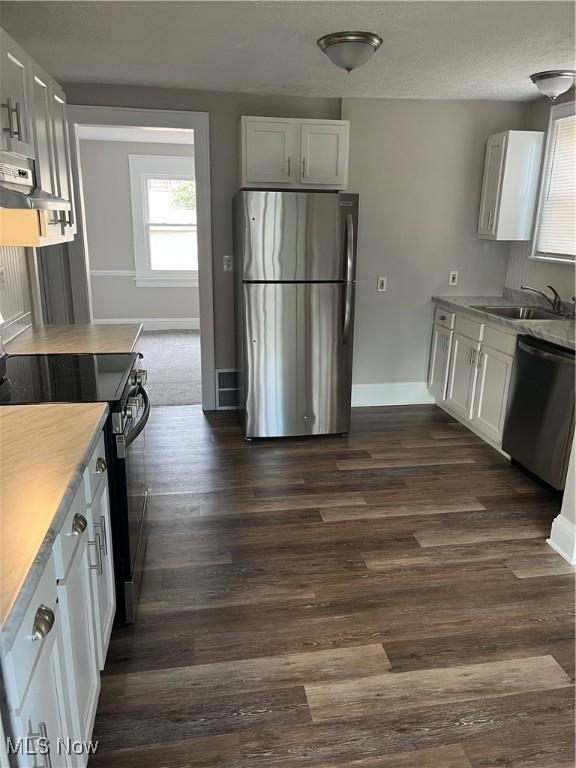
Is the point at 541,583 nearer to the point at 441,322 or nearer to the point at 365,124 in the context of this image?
the point at 441,322

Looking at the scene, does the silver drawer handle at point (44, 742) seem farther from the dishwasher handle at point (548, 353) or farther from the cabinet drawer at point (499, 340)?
the cabinet drawer at point (499, 340)

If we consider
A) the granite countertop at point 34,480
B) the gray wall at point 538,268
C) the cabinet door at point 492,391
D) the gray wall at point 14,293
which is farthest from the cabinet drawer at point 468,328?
the gray wall at point 14,293

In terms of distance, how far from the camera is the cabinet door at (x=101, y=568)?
1666 millimetres

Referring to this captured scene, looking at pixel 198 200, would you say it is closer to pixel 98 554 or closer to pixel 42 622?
pixel 98 554

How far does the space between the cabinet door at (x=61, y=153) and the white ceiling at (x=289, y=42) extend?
0.29 meters

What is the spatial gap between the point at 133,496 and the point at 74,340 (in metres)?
1.10

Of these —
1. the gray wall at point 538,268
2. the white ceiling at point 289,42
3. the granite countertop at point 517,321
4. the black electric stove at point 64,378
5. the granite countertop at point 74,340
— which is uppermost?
the white ceiling at point 289,42

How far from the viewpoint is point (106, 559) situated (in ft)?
6.28

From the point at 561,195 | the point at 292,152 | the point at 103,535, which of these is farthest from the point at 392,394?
the point at 103,535

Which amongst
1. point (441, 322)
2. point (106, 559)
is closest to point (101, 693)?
point (106, 559)

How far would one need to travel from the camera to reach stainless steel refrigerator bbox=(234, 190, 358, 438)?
3660 mm

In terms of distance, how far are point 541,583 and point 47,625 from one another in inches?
85.1

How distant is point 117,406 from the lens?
1.94 metres

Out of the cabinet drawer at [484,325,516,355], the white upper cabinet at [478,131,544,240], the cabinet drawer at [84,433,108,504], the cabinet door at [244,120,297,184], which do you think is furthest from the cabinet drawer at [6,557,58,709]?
the white upper cabinet at [478,131,544,240]
